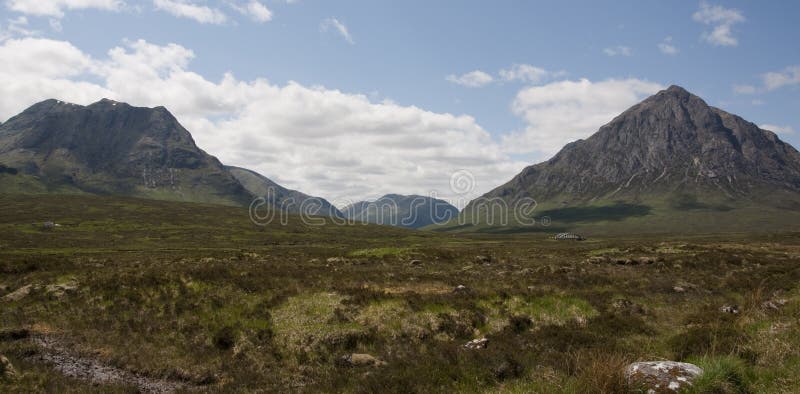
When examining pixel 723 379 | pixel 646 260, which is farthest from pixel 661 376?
pixel 646 260

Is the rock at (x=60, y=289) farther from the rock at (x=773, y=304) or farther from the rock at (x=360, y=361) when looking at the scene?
the rock at (x=773, y=304)

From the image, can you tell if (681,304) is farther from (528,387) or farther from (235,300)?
(235,300)

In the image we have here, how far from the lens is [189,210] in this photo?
18775 centimetres

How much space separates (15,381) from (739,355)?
20.4 m

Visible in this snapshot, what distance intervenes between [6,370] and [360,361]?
35.9 feet

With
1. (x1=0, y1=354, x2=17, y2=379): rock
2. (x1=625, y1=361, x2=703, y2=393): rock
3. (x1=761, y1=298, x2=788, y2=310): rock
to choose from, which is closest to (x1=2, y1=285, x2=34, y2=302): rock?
(x1=0, y1=354, x2=17, y2=379): rock

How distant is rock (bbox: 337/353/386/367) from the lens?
601 inches

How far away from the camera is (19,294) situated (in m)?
23.0

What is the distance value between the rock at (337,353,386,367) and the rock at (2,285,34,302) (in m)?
19.2

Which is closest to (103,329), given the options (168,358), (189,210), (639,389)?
(168,358)

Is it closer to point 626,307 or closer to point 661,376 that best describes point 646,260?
point 626,307

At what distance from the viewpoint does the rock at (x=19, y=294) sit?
2256 centimetres

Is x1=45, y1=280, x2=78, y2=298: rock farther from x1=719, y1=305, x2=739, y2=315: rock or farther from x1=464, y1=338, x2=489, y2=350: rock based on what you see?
x1=719, y1=305, x2=739, y2=315: rock

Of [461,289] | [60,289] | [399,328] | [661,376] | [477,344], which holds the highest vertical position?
[661,376]
